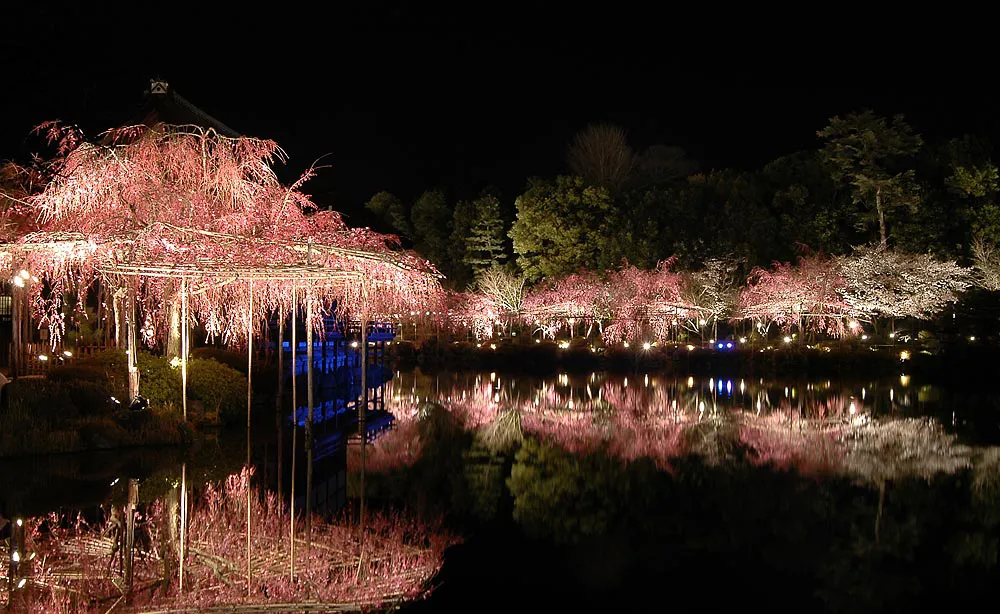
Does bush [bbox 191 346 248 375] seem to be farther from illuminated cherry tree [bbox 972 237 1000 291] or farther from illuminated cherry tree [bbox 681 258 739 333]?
illuminated cherry tree [bbox 972 237 1000 291]

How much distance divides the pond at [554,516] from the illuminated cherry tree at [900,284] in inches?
646

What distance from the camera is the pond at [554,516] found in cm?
665

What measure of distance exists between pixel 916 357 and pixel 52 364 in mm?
26356

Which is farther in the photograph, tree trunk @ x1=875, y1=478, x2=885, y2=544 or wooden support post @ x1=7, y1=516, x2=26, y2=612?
tree trunk @ x1=875, y1=478, x2=885, y2=544

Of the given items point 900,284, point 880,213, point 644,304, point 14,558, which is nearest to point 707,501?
point 14,558

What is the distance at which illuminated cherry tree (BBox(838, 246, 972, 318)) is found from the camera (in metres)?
31.7

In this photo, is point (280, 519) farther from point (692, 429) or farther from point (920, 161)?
point (920, 161)

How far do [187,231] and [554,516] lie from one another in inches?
249

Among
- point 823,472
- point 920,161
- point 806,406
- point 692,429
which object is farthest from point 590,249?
point 823,472

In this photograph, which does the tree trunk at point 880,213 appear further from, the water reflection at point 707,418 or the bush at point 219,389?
the bush at point 219,389

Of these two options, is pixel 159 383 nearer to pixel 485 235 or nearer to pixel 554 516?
pixel 554 516

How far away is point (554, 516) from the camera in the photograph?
898 centimetres

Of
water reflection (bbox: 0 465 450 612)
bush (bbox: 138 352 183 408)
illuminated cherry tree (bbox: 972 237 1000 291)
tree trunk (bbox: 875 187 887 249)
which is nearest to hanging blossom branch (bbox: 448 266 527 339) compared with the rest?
tree trunk (bbox: 875 187 887 249)

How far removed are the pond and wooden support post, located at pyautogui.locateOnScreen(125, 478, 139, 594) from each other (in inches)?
3.5
